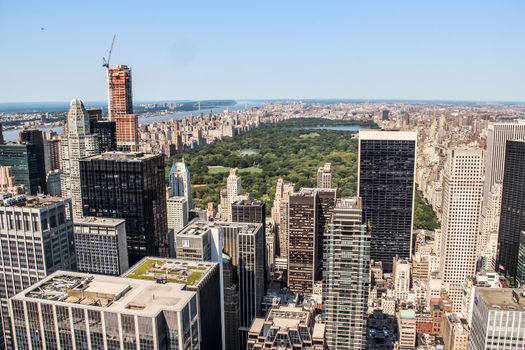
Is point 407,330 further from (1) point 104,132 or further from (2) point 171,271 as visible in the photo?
(1) point 104,132

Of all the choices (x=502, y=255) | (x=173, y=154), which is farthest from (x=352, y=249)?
(x=173, y=154)

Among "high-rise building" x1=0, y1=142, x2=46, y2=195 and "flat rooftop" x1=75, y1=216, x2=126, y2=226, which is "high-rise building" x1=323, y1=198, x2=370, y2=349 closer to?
"flat rooftop" x1=75, y1=216, x2=126, y2=226

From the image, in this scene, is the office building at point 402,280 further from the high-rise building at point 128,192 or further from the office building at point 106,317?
the office building at point 106,317

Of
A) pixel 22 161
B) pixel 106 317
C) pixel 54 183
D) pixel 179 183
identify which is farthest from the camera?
pixel 179 183

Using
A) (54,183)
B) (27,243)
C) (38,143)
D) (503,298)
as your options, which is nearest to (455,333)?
(503,298)

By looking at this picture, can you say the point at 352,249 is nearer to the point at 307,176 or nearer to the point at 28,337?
the point at 28,337

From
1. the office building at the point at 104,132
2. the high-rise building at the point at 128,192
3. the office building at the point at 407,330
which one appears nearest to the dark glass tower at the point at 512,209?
the office building at the point at 407,330
